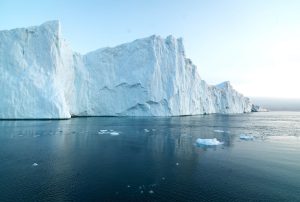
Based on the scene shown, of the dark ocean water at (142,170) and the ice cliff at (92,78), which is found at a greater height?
the ice cliff at (92,78)

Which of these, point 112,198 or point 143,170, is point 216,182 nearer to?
point 143,170

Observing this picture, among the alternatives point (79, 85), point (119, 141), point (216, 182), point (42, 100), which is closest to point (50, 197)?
point (216, 182)

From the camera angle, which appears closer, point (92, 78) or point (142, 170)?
point (142, 170)

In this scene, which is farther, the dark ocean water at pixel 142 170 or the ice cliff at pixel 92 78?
the ice cliff at pixel 92 78

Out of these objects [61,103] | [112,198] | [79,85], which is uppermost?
[79,85]
